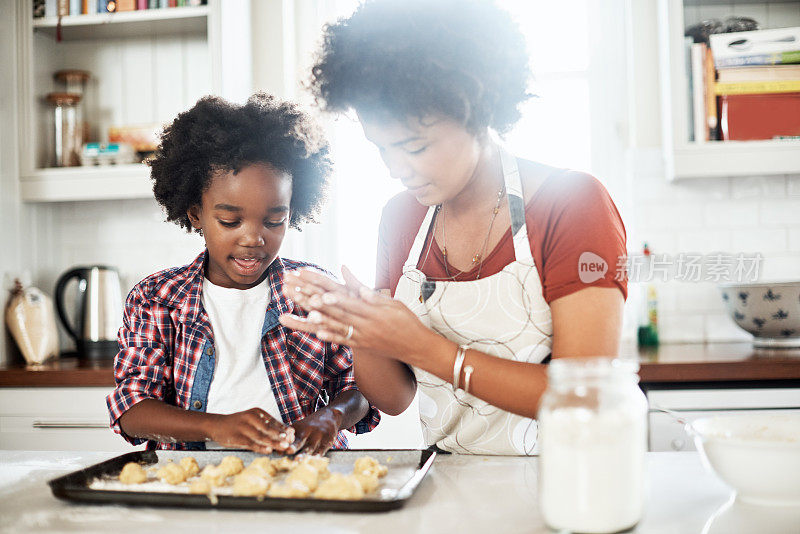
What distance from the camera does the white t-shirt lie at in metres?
1.62

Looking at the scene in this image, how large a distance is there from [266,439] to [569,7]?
2.44m

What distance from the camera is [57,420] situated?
257cm

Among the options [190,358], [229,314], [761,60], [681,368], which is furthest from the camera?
[761,60]

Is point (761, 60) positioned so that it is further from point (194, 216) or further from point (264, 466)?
point (264, 466)

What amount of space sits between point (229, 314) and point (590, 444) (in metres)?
1.12

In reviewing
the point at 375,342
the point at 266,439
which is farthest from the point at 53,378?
the point at 375,342

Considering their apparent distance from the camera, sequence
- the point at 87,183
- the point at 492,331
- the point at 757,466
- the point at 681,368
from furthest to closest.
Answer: the point at 87,183 → the point at 681,368 → the point at 492,331 → the point at 757,466

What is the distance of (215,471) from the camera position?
111cm

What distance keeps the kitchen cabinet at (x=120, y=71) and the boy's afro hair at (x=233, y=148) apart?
101 cm

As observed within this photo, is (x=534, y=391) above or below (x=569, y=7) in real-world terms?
below

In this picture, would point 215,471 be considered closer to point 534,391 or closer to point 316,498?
point 316,498

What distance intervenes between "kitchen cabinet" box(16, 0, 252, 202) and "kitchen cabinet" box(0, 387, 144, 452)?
770 mm

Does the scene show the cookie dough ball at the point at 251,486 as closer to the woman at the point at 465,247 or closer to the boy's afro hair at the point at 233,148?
the woman at the point at 465,247

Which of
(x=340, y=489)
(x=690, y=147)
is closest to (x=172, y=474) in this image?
(x=340, y=489)
